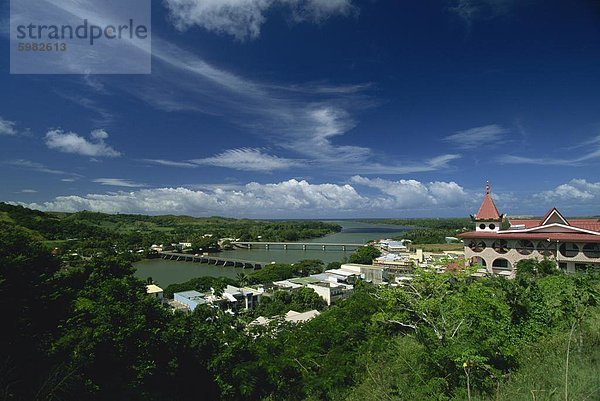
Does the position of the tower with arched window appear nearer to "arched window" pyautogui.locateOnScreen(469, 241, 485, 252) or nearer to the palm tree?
"arched window" pyautogui.locateOnScreen(469, 241, 485, 252)

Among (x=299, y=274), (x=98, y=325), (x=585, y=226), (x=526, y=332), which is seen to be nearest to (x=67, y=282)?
(x=98, y=325)

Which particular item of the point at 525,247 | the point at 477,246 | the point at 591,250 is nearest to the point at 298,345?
the point at 477,246

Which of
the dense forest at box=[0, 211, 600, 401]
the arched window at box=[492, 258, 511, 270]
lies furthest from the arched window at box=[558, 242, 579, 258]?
the dense forest at box=[0, 211, 600, 401]

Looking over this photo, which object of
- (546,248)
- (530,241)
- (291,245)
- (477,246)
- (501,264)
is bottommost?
(291,245)

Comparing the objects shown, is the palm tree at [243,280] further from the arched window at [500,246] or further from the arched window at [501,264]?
the arched window at [500,246]

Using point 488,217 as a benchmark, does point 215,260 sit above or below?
below

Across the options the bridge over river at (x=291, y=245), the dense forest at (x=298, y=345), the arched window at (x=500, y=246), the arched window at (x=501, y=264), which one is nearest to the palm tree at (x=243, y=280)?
the arched window at (x=501, y=264)

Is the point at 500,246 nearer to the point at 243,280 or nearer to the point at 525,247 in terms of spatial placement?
the point at 525,247
